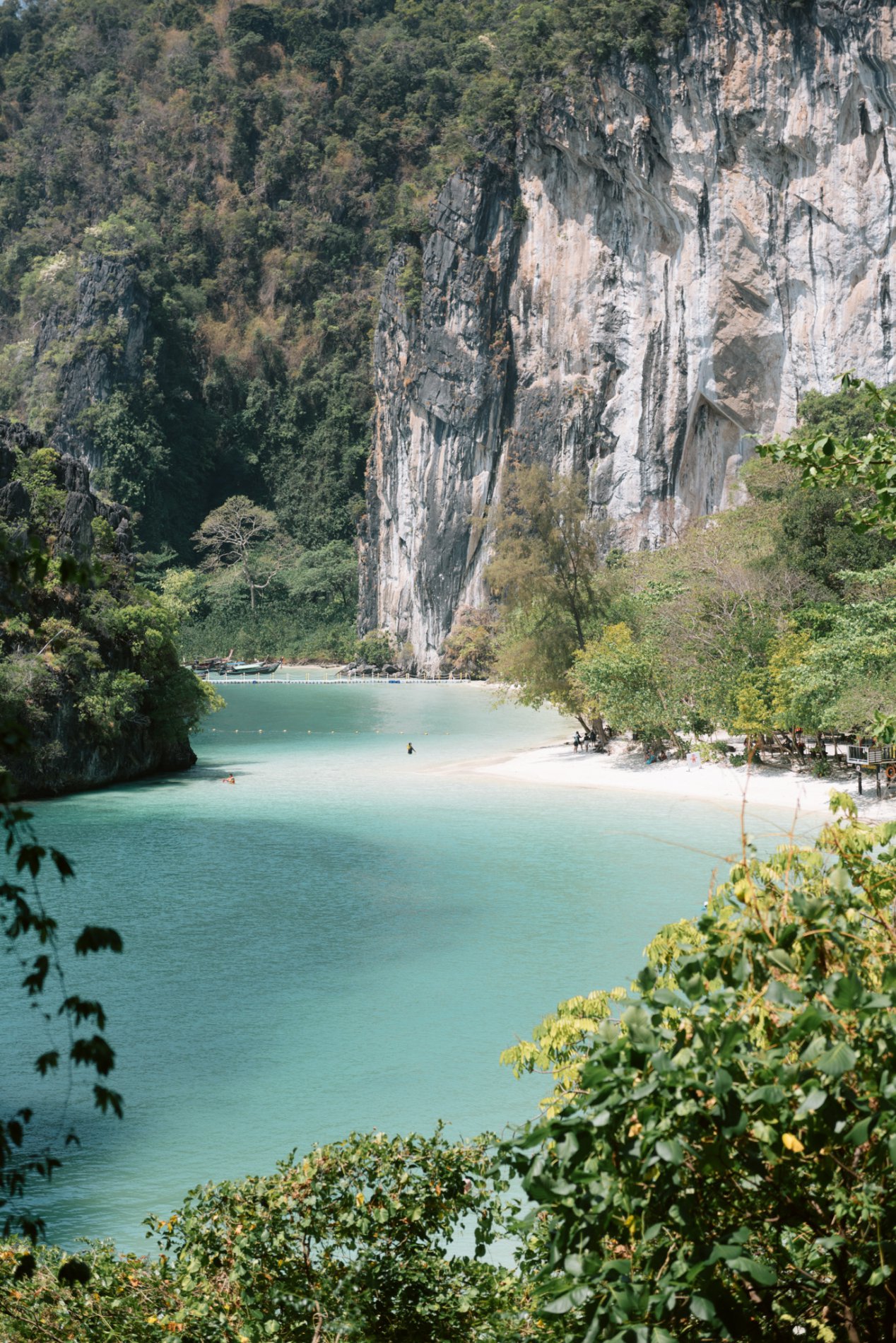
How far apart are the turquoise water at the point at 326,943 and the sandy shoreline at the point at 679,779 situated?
29.2 inches

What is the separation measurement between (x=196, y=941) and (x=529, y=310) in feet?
137

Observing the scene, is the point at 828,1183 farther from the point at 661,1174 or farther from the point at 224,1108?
the point at 224,1108

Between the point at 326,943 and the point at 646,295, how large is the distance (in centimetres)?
3641

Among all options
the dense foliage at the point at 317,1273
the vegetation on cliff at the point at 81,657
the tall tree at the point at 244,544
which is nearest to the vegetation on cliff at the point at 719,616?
the vegetation on cliff at the point at 81,657

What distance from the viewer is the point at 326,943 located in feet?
43.5

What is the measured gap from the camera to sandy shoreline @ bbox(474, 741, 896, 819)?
19.5 metres

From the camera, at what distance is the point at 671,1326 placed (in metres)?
2.83

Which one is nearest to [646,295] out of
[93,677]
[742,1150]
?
[93,677]

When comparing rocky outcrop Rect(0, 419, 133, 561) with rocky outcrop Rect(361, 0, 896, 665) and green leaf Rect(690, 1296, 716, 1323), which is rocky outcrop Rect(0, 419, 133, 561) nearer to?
rocky outcrop Rect(361, 0, 896, 665)

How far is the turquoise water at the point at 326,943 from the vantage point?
8602mm

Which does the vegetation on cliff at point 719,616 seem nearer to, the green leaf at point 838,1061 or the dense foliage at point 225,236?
the green leaf at point 838,1061

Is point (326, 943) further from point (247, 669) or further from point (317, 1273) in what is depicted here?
point (247, 669)

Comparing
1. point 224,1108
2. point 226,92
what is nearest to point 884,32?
point 224,1108

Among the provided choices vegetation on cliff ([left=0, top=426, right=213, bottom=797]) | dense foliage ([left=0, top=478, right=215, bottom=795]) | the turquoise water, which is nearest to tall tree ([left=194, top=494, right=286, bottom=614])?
vegetation on cliff ([left=0, top=426, right=213, bottom=797])
